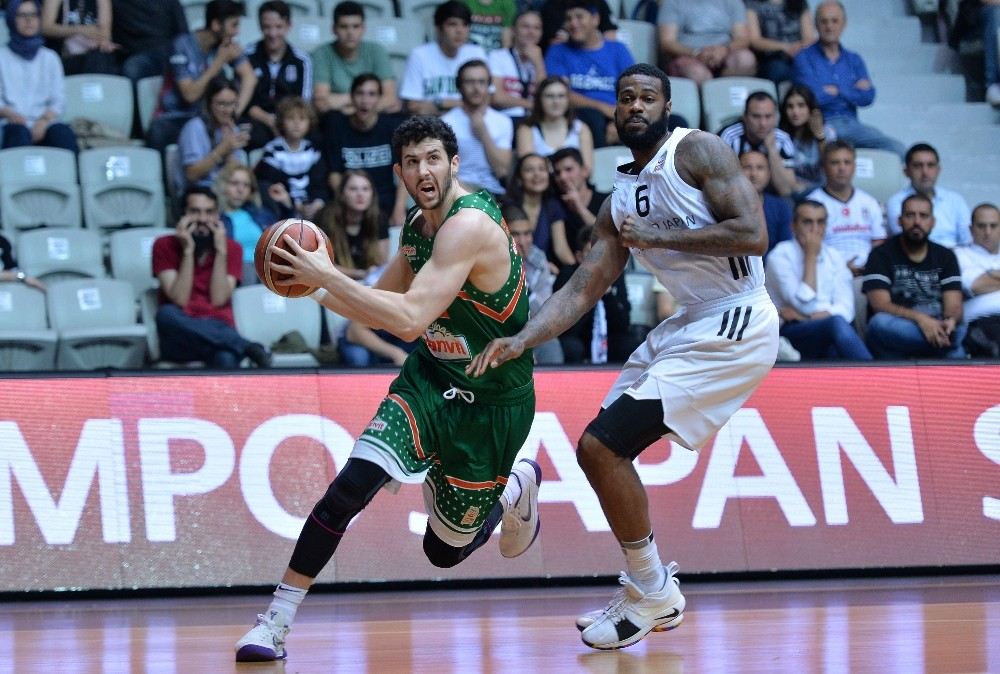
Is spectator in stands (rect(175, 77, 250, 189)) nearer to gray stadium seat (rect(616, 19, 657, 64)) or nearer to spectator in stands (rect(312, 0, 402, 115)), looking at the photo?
spectator in stands (rect(312, 0, 402, 115))

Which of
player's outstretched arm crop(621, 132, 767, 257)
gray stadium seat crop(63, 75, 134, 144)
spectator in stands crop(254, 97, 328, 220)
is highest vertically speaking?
player's outstretched arm crop(621, 132, 767, 257)

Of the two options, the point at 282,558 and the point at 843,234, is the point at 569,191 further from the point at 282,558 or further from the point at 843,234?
Result: the point at 282,558

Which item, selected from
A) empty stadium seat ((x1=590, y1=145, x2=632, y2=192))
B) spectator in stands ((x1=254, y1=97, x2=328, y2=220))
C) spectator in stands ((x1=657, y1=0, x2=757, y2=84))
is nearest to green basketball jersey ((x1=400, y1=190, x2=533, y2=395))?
spectator in stands ((x1=254, y1=97, x2=328, y2=220))

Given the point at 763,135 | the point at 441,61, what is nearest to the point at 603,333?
the point at 763,135

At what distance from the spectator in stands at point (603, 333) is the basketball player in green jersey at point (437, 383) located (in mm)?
3250

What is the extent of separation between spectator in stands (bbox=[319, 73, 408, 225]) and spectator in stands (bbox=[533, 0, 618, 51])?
2.00m

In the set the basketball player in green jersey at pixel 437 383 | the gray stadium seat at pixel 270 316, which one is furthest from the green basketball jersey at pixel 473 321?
the gray stadium seat at pixel 270 316

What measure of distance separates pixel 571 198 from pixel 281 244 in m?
5.47

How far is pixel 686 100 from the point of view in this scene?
12.0 metres

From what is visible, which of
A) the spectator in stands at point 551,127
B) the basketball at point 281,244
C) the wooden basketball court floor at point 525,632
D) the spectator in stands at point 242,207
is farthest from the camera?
the spectator in stands at point 551,127

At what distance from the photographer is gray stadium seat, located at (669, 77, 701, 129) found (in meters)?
11.9

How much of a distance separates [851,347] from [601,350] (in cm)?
167

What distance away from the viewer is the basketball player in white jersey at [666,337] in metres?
5.43

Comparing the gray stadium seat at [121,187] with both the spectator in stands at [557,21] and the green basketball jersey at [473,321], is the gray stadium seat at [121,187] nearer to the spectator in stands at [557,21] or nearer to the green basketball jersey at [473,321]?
the spectator in stands at [557,21]
